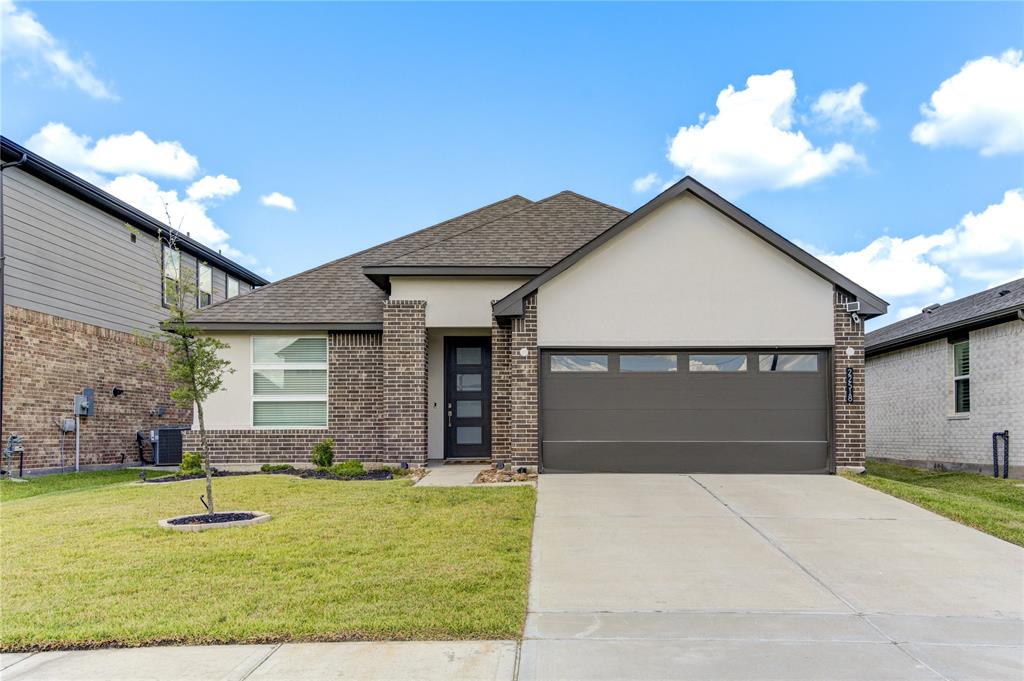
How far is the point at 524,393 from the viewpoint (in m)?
12.2

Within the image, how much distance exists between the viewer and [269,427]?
1398 centimetres

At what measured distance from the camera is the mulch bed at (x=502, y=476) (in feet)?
37.4

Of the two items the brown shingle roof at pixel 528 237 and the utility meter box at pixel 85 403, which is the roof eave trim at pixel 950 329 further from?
the utility meter box at pixel 85 403

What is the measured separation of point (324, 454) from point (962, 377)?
13320 millimetres

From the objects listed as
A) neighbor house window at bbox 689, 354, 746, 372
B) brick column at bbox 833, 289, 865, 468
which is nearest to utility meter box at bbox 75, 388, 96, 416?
neighbor house window at bbox 689, 354, 746, 372

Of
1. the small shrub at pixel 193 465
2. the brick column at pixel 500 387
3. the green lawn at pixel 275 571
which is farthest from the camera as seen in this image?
the small shrub at pixel 193 465

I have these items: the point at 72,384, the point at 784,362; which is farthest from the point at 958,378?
the point at 72,384

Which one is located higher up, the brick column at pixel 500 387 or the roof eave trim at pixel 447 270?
the roof eave trim at pixel 447 270

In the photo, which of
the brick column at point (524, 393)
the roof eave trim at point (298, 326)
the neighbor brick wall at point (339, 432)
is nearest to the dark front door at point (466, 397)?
the neighbor brick wall at point (339, 432)

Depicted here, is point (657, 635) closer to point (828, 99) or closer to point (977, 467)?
point (977, 467)

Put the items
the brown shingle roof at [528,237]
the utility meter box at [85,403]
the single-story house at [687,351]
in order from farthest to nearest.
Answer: the utility meter box at [85,403] → the brown shingle roof at [528,237] → the single-story house at [687,351]

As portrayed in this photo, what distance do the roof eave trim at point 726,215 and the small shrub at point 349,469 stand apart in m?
3.70

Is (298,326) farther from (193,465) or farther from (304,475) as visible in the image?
(193,465)

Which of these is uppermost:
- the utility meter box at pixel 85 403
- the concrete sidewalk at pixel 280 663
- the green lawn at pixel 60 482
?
the utility meter box at pixel 85 403
